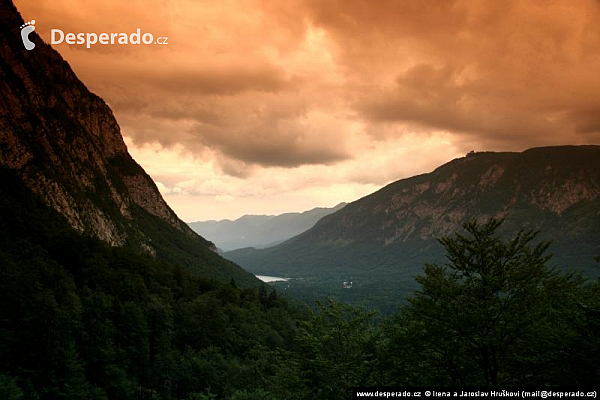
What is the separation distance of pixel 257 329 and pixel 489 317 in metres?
90.0

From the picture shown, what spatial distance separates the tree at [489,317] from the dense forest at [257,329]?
8 cm

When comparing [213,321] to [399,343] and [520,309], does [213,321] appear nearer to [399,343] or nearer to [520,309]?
[399,343]

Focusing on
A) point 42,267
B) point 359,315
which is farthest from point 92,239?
point 359,315

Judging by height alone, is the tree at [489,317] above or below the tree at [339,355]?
above

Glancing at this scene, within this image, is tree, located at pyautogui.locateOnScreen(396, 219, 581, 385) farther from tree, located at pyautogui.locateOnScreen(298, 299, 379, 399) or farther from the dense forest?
tree, located at pyautogui.locateOnScreen(298, 299, 379, 399)

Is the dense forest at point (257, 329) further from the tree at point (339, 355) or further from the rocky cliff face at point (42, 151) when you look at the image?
the rocky cliff face at point (42, 151)

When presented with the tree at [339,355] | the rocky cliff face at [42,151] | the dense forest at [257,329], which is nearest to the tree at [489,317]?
the dense forest at [257,329]

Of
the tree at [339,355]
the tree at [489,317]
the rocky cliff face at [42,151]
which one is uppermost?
the rocky cliff face at [42,151]

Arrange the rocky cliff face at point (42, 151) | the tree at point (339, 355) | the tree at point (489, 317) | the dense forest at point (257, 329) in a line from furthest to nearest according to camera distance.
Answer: the rocky cliff face at point (42, 151)
the tree at point (339, 355)
the dense forest at point (257, 329)
the tree at point (489, 317)

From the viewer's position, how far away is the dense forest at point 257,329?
22.9 metres

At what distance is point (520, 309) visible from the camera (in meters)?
22.5

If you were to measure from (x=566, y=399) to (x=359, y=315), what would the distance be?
649 inches

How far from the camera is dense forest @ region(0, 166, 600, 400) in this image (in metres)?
22.9

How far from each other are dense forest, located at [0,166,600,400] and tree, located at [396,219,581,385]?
0.27 feet
